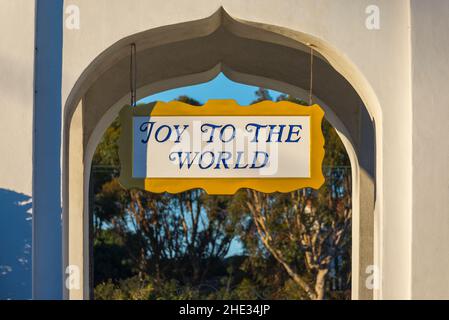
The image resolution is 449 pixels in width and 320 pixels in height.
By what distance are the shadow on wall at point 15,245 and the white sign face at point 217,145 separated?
1178 mm

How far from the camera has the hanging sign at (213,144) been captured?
927 centimetres

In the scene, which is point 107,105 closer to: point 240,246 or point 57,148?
point 57,148

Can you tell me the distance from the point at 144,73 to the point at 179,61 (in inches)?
19.5

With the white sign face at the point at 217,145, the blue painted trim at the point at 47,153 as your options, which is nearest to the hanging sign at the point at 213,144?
the white sign face at the point at 217,145

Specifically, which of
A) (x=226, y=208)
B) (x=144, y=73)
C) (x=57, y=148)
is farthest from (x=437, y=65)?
(x=226, y=208)

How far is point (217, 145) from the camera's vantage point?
9.31m

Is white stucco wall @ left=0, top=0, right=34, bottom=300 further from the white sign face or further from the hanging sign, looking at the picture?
the white sign face

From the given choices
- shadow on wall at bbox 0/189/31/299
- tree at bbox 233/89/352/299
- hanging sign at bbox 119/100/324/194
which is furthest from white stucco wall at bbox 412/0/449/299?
tree at bbox 233/89/352/299

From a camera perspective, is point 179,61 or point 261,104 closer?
point 261,104

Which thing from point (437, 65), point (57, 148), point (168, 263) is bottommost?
point (168, 263)

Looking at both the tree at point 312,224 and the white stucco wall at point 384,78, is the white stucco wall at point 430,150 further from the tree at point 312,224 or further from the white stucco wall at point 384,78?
the tree at point 312,224

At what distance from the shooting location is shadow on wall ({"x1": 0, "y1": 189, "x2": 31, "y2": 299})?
342 inches

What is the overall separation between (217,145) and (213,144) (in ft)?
0.13

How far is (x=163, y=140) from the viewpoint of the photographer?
9.29 meters
